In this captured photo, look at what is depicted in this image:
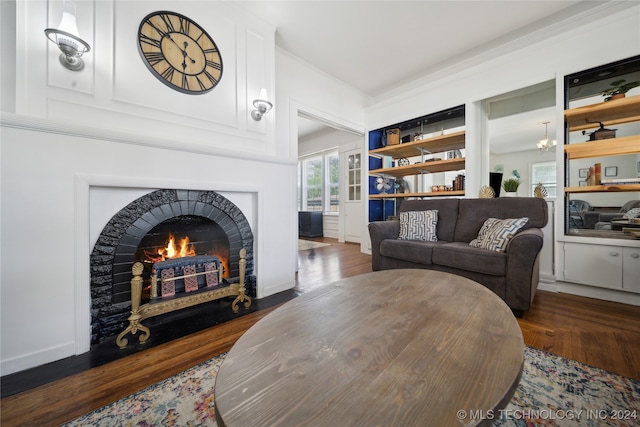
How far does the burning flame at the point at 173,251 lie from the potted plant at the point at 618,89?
4.22 m

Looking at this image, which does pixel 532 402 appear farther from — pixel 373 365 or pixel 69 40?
pixel 69 40

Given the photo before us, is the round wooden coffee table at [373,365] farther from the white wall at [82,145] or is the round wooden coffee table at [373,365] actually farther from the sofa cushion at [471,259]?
the white wall at [82,145]

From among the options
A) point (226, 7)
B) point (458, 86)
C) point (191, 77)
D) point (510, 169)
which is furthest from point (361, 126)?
point (510, 169)

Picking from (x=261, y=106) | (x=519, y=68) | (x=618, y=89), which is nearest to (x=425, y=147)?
(x=519, y=68)

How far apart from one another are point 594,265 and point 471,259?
4.23 feet

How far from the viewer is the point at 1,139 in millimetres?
1242

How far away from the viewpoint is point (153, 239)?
1938 mm

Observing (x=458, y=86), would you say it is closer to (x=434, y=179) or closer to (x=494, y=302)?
(x=434, y=179)

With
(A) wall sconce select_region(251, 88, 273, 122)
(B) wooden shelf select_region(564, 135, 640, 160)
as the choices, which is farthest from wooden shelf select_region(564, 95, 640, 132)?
(A) wall sconce select_region(251, 88, 273, 122)

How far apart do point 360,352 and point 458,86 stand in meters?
3.82

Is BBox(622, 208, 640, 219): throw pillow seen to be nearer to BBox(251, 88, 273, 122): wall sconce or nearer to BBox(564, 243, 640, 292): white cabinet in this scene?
BBox(564, 243, 640, 292): white cabinet

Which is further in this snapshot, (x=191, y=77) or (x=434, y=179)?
(x=434, y=179)

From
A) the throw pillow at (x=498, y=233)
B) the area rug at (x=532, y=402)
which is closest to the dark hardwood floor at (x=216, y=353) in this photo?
the area rug at (x=532, y=402)

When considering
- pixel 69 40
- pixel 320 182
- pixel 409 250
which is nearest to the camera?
pixel 69 40
